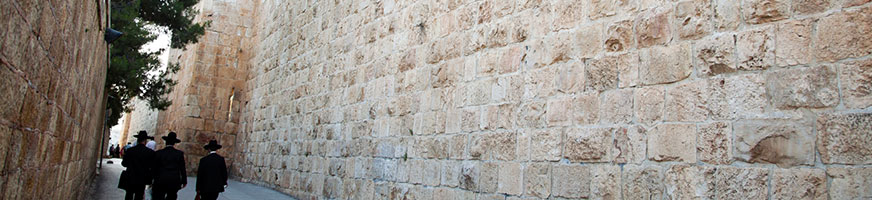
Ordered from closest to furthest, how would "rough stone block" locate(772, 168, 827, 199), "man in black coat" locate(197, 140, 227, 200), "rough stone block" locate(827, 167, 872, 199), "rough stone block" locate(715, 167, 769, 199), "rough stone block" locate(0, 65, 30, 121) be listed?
"rough stone block" locate(0, 65, 30, 121) → "rough stone block" locate(827, 167, 872, 199) → "rough stone block" locate(772, 168, 827, 199) → "rough stone block" locate(715, 167, 769, 199) → "man in black coat" locate(197, 140, 227, 200)

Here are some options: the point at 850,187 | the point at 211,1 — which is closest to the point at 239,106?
the point at 211,1

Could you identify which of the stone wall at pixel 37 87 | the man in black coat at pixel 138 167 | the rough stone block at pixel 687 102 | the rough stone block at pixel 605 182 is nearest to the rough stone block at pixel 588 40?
the rough stone block at pixel 687 102

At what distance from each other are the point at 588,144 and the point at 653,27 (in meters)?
0.85

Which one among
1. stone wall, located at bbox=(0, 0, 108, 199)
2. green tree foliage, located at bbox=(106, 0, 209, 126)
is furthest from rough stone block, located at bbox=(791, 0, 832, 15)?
green tree foliage, located at bbox=(106, 0, 209, 126)

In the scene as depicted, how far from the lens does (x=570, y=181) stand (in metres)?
4.03

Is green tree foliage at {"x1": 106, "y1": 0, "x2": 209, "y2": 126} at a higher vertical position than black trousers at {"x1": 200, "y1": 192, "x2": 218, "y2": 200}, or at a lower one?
higher

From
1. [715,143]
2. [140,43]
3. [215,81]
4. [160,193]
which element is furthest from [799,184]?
[215,81]

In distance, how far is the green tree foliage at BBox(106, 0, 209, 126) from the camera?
29.2ft

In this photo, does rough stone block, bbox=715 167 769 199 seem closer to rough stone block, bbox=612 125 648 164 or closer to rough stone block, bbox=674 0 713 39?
rough stone block, bbox=612 125 648 164

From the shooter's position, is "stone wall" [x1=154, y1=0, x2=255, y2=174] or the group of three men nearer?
the group of three men

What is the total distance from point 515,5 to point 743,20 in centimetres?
198

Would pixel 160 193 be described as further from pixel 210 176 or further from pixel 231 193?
Result: pixel 231 193

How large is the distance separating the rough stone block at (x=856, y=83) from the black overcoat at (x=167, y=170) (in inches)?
229

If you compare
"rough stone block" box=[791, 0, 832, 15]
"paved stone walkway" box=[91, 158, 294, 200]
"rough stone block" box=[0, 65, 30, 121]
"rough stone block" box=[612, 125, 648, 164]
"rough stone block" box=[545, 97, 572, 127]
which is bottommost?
"paved stone walkway" box=[91, 158, 294, 200]
